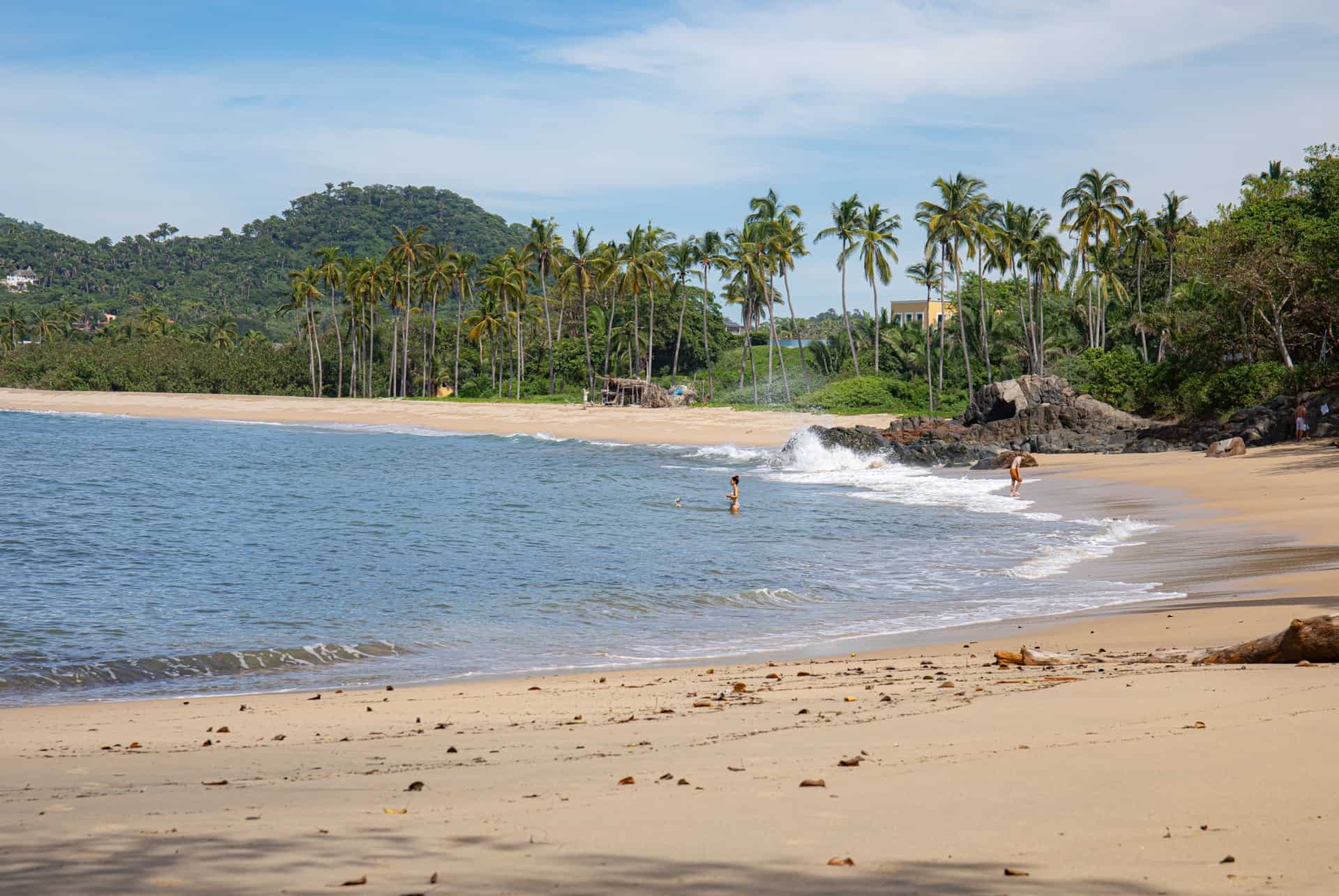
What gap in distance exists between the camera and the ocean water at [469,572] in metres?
11.1

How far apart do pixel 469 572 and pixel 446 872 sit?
13263mm

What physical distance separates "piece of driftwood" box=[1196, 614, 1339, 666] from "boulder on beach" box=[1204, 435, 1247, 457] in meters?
27.5

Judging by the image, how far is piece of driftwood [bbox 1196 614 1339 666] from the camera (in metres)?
7.14

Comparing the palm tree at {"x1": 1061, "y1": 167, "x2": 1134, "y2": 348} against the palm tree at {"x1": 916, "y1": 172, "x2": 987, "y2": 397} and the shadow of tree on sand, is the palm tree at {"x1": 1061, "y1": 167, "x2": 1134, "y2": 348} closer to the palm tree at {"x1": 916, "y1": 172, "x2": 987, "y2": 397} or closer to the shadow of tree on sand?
the palm tree at {"x1": 916, "y1": 172, "x2": 987, "y2": 397}

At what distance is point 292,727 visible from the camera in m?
7.26

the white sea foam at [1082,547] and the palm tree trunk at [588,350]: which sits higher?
the palm tree trunk at [588,350]

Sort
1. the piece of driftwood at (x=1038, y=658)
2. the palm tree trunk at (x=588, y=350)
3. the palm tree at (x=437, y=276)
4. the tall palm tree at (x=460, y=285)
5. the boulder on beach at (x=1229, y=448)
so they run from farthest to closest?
the tall palm tree at (x=460, y=285), the palm tree at (x=437, y=276), the palm tree trunk at (x=588, y=350), the boulder on beach at (x=1229, y=448), the piece of driftwood at (x=1038, y=658)

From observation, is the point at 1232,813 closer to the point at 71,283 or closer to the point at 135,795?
the point at 135,795

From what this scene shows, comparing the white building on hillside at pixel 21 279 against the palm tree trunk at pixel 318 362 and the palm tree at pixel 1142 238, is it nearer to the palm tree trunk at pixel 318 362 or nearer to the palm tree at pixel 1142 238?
the palm tree trunk at pixel 318 362

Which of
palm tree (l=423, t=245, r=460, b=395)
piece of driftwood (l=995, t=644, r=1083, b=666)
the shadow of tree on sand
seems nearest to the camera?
the shadow of tree on sand

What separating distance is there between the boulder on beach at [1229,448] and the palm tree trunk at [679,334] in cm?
5115

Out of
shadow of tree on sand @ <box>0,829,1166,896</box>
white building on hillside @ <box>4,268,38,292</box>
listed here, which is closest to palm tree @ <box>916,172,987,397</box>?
shadow of tree on sand @ <box>0,829,1166,896</box>

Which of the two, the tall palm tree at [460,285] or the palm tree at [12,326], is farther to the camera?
the palm tree at [12,326]

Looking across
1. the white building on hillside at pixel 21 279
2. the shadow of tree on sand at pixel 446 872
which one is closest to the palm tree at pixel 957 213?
the shadow of tree on sand at pixel 446 872
